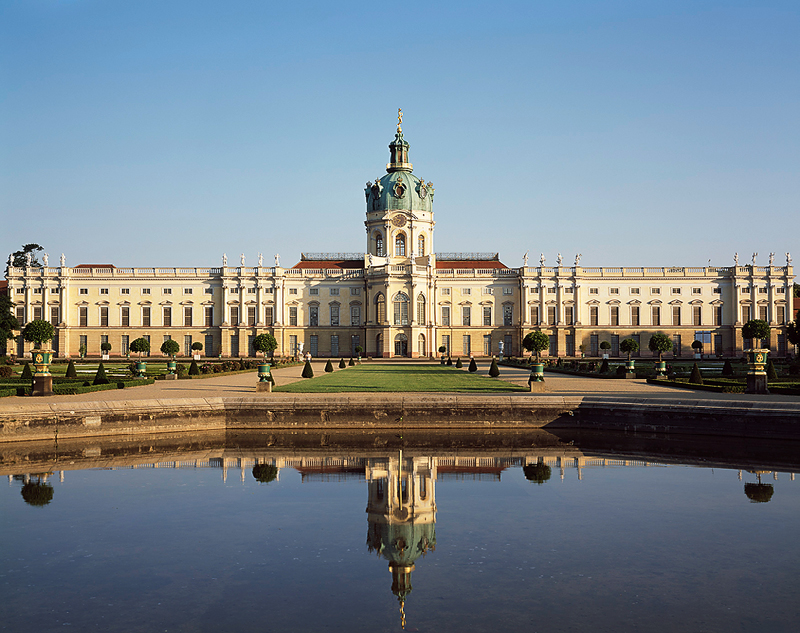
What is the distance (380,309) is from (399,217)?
11522 millimetres

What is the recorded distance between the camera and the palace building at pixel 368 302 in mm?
74688

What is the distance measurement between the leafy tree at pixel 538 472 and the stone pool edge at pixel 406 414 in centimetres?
441

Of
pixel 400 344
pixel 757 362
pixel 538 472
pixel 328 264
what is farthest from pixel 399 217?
pixel 538 472

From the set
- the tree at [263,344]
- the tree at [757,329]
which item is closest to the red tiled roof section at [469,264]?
the tree at [757,329]

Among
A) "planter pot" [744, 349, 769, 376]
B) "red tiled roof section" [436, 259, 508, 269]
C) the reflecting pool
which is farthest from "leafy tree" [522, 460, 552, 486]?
"red tiled roof section" [436, 259, 508, 269]

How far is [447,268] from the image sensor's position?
79.3 metres

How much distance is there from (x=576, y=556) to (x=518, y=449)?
8105mm

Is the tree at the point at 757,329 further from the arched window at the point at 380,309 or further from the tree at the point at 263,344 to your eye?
the tree at the point at 263,344

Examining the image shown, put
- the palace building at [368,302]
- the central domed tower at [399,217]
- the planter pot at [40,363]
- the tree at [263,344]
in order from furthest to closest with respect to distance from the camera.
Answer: the central domed tower at [399,217], the palace building at [368,302], the tree at [263,344], the planter pot at [40,363]

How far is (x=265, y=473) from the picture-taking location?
15.0 meters

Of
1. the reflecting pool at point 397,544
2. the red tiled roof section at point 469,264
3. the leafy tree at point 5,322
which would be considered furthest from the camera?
the red tiled roof section at point 469,264

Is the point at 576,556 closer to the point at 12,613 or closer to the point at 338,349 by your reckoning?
the point at 12,613

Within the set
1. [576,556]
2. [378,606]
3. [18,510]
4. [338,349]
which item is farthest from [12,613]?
[338,349]

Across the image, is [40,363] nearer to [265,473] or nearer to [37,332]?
[265,473]
